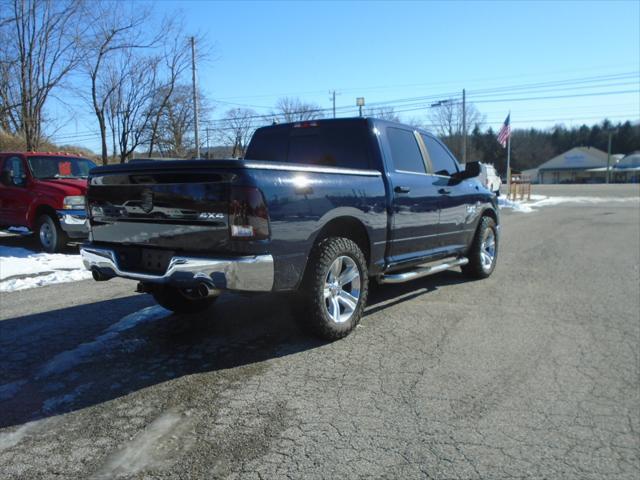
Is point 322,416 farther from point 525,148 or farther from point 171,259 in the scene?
point 525,148

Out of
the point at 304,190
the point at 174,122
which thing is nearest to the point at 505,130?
the point at 174,122

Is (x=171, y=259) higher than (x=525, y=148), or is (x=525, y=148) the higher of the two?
(x=525, y=148)

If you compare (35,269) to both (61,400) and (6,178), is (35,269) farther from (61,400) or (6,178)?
(61,400)

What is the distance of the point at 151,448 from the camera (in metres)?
2.63

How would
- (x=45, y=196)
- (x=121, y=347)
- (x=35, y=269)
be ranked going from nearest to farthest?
1. (x=121, y=347)
2. (x=35, y=269)
3. (x=45, y=196)

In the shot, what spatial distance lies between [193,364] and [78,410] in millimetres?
906

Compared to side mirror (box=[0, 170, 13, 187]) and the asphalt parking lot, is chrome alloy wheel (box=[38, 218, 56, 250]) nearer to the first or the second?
side mirror (box=[0, 170, 13, 187])

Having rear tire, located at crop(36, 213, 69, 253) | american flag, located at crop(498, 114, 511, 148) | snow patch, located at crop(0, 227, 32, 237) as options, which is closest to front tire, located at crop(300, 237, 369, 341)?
rear tire, located at crop(36, 213, 69, 253)

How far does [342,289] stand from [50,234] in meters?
7.09

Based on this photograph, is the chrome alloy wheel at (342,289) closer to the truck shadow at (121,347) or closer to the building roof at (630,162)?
the truck shadow at (121,347)

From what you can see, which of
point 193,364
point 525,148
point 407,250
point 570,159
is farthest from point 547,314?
point 525,148

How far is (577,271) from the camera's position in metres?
7.68

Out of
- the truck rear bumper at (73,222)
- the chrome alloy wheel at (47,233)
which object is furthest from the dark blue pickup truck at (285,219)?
the chrome alloy wheel at (47,233)

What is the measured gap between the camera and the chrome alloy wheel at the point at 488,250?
7037mm
